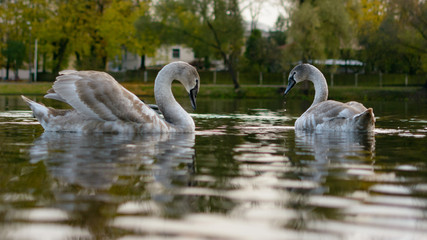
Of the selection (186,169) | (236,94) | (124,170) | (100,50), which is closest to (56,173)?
(124,170)

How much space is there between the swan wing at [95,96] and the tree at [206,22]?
147 ft

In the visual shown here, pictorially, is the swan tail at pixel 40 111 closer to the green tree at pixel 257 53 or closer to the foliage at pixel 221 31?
the foliage at pixel 221 31

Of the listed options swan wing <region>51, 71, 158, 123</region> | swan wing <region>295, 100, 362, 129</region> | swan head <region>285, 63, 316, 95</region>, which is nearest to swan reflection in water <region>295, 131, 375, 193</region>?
swan wing <region>295, 100, 362, 129</region>

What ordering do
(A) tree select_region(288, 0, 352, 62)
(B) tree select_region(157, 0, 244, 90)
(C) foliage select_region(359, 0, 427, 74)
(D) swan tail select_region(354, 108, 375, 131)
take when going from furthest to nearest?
(B) tree select_region(157, 0, 244, 90)
(C) foliage select_region(359, 0, 427, 74)
(A) tree select_region(288, 0, 352, 62)
(D) swan tail select_region(354, 108, 375, 131)

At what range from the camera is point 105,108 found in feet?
39.8

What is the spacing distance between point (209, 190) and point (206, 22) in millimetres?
53600

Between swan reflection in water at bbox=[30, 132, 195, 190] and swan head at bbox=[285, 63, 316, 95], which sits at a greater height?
swan head at bbox=[285, 63, 316, 95]

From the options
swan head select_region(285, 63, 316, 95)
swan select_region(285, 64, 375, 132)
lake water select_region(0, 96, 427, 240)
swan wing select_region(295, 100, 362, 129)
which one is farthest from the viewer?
swan head select_region(285, 63, 316, 95)

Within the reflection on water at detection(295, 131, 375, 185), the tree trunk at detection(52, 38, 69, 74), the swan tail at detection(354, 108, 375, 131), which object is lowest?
the reflection on water at detection(295, 131, 375, 185)

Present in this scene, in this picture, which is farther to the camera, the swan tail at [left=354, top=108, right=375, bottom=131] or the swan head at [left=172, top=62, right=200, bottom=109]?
the swan tail at [left=354, top=108, right=375, bottom=131]

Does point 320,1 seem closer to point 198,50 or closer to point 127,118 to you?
point 198,50

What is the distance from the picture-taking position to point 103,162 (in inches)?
317

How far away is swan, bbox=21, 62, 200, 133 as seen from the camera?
12.0 meters

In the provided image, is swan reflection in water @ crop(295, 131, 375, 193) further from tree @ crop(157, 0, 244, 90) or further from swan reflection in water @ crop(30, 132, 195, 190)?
tree @ crop(157, 0, 244, 90)
